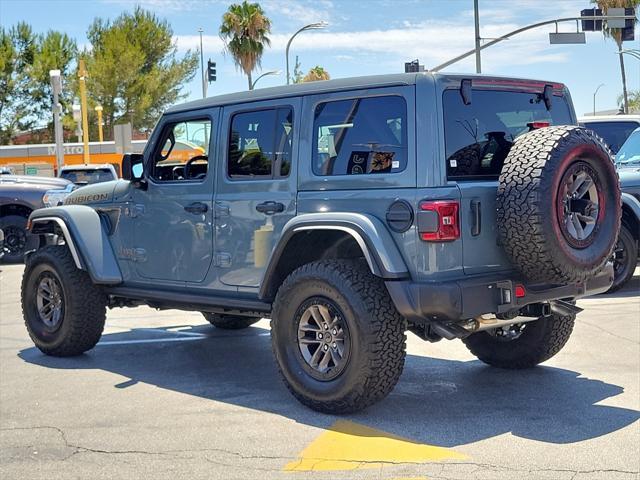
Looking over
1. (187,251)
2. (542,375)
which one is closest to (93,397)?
(187,251)

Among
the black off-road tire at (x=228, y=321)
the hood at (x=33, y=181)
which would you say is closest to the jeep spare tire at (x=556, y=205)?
the black off-road tire at (x=228, y=321)

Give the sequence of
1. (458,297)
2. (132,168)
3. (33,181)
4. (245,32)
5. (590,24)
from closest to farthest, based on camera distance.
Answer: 1. (458,297)
2. (132,168)
3. (33,181)
4. (590,24)
5. (245,32)

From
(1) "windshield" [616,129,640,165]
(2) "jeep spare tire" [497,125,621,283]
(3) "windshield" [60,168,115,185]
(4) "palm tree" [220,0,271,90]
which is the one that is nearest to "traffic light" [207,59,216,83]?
(4) "palm tree" [220,0,271,90]

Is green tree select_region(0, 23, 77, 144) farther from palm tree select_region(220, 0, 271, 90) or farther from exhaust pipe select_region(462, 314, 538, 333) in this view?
exhaust pipe select_region(462, 314, 538, 333)

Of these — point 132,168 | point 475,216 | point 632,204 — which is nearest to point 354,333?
point 475,216

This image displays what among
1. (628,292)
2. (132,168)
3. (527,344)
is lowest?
(628,292)

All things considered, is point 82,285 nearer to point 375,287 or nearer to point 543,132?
point 375,287

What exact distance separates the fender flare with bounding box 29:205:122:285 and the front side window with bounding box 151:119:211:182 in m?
0.74

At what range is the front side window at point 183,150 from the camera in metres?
6.37

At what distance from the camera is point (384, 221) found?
4941mm

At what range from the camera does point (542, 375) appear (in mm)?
6094

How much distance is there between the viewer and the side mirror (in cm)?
665

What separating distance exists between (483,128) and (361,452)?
2055mm

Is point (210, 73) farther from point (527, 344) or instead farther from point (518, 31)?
point (527, 344)
